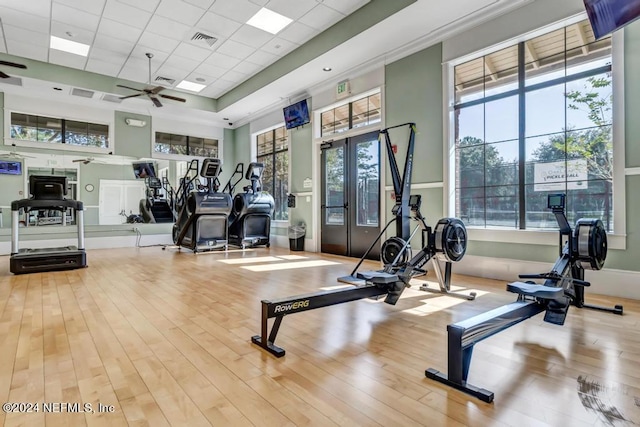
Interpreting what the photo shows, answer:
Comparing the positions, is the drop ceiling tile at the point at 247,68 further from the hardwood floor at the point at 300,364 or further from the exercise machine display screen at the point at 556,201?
the exercise machine display screen at the point at 556,201

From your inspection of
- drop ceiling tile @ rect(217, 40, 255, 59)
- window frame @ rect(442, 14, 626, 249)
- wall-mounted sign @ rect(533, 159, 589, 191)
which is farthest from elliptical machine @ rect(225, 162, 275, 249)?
wall-mounted sign @ rect(533, 159, 589, 191)

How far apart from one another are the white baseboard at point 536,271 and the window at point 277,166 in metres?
5.33

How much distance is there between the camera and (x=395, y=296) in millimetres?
3135

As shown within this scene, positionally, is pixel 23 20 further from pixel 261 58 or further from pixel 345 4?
pixel 345 4

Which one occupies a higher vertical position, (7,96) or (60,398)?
(7,96)

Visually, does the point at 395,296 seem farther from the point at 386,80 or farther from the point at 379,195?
the point at 386,80

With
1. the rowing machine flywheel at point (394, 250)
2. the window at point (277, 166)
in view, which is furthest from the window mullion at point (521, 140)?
the window at point (277, 166)

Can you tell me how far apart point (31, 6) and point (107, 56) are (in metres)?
1.75

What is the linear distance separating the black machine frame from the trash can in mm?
5525

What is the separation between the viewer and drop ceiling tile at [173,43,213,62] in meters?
6.74

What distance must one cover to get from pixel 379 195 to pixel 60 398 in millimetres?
5528

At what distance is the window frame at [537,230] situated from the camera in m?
3.72

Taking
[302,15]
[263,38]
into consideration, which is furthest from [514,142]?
[263,38]

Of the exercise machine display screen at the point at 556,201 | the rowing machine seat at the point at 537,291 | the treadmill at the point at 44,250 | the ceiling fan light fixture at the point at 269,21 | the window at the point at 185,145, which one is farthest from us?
the window at the point at 185,145
